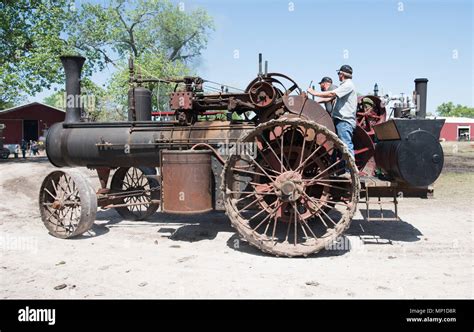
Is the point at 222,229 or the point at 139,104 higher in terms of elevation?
the point at 139,104

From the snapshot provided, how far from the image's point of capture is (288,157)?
20.5ft

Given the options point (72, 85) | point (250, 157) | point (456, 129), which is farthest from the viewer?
point (456, 129)

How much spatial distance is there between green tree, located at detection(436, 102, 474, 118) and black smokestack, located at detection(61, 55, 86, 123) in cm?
10199

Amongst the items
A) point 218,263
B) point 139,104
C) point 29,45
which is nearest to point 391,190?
point 218,263

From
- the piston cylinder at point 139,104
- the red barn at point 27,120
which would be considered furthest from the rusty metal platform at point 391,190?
the red barn at point 27,120

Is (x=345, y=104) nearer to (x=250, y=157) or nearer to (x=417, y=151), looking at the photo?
(x=417, y=151)

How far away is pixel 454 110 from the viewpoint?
4038 inches

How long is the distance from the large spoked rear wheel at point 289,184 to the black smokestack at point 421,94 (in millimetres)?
2447

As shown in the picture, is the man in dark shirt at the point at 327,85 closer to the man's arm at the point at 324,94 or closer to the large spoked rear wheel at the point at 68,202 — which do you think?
the man's arm at the point at 324,94

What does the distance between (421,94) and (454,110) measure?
109298 millimetres

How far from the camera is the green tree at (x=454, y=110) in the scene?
9894cm

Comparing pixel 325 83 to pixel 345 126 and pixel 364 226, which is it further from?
pixel 364 226

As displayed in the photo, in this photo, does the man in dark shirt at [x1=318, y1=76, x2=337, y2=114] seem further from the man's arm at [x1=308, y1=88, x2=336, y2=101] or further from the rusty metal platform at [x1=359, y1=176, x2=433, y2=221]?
the rusty metal platform at [x1=359, y1=176, x2=433, y2=221]

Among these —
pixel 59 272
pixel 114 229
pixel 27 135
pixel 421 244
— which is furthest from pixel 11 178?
pixel 27 135
